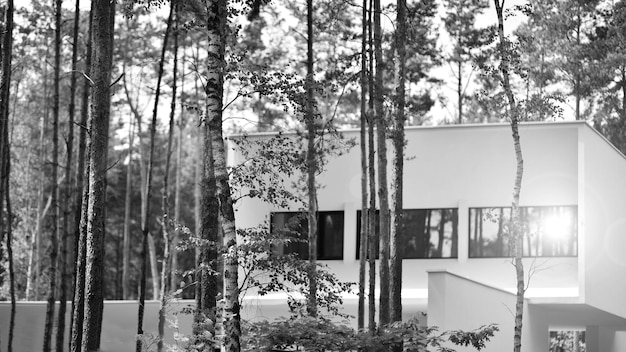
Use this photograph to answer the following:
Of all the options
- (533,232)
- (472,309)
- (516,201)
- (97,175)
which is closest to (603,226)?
(533,232)

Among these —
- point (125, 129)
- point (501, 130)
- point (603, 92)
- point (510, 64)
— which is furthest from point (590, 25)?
point (125, 129)

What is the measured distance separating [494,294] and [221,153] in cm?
646

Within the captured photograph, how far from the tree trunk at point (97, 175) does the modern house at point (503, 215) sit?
544 cm

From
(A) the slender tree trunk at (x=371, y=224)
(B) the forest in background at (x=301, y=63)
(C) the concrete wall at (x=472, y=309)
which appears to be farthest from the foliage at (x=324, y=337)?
(B) the forest in background at (x=301, y=63)

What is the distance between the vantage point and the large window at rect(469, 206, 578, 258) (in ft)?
61.1

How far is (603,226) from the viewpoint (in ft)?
59.0

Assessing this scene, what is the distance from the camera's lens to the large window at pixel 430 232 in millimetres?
19438

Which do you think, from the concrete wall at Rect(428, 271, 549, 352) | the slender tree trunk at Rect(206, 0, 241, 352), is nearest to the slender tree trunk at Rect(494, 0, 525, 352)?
the concrete wall at Rect(428, 271, 549, 352)

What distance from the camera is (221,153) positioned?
1184 cm

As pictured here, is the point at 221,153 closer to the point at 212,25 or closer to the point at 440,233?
the point at 212,25

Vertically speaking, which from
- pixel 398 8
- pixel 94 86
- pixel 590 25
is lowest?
pixel 94 86

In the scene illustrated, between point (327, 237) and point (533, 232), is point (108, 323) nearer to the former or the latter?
point (327, 237)

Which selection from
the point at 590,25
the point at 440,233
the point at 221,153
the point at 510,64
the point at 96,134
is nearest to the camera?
the point at 221,153

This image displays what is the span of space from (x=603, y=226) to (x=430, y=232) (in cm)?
327
